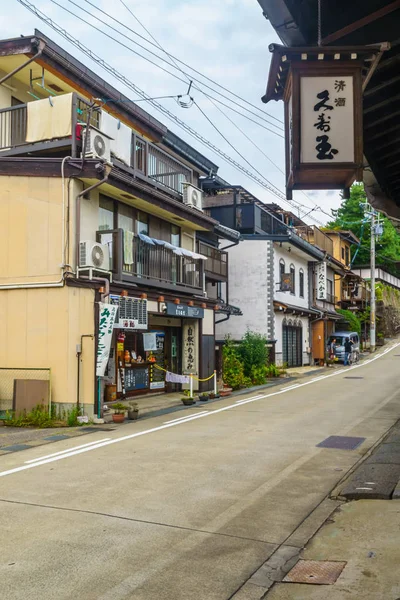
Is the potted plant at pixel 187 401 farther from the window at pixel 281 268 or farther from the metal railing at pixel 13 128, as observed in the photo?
the window at pixel 281 268

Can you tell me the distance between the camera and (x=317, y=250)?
39438 millimetres

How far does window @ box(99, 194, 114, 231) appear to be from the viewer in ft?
61.3

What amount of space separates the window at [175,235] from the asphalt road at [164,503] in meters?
9.24

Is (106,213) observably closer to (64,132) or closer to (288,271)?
(64,132)

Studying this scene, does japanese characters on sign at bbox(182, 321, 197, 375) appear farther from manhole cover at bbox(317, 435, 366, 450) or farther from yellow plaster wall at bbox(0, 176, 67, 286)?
manhole cover at bbox(317, 435, 366, 450)

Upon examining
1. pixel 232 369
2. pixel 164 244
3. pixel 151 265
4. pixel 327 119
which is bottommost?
pixel 232 369

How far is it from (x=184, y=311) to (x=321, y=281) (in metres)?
22.2

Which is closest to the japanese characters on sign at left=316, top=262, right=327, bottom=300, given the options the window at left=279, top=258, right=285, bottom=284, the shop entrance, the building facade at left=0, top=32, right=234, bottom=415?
the shop entrance

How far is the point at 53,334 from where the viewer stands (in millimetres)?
16562

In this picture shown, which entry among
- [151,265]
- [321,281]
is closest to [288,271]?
[321,281]

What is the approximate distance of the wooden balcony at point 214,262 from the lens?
1067 inches

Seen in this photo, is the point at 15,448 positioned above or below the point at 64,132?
A: below

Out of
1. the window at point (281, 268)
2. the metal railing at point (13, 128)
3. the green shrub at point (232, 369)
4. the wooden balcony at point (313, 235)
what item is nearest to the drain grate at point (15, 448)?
the metal railing at point (13, 128)

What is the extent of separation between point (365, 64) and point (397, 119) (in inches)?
68.6
